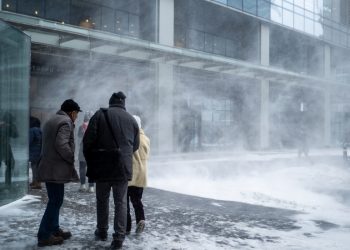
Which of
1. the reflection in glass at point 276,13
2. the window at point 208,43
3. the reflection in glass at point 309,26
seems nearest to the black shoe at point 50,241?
the window at point 208,43

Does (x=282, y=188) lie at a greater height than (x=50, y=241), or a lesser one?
lesser

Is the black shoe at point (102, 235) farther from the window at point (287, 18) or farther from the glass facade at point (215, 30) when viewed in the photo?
the window at point (287, 18)

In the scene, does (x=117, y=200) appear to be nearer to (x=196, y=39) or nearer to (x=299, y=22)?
(x=196, y=39)

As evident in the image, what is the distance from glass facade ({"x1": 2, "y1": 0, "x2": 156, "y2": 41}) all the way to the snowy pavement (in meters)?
8.14

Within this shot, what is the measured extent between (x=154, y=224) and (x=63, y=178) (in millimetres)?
1485

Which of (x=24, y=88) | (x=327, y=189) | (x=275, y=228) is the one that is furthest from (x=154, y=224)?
(x=327, y=189)

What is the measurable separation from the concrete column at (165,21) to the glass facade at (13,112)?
10.9 m

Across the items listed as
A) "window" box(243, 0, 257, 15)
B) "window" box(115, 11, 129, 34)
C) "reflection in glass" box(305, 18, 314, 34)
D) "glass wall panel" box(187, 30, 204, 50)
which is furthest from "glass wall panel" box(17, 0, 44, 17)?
"reflection in glass" box(305, 18, 314, 34)

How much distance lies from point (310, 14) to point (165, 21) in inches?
453

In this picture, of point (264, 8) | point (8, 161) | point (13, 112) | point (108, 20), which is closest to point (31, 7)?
point (108, 20)

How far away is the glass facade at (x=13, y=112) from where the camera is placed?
17.1ft

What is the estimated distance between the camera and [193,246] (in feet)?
12.3

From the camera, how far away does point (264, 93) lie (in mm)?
21031

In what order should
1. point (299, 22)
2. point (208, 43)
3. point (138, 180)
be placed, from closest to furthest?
point (138, 180) < point (208, 43) < point (299, 22)
